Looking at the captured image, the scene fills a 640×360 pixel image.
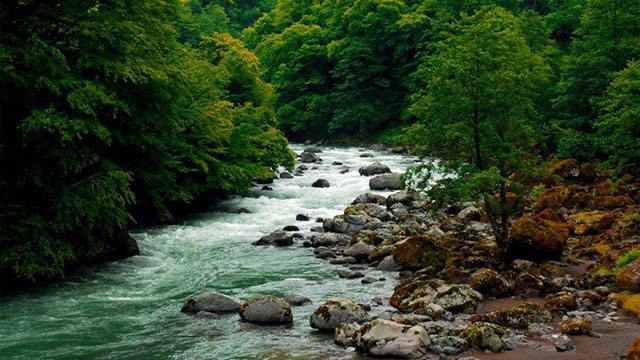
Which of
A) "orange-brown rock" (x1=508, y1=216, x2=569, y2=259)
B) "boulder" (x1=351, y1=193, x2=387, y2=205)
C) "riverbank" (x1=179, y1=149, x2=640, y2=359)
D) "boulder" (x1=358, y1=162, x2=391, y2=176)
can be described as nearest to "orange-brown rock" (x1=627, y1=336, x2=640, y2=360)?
"riverbank" (x1=179, y1=149, x2=640, y2=359)

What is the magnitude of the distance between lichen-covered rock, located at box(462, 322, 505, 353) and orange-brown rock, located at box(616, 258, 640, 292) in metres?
3.30

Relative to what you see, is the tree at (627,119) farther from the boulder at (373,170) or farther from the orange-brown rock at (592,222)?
the boulder at (373,170)

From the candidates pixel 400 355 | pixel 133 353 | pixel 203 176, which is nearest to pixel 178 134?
pixel 203 176

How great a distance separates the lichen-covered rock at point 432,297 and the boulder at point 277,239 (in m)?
6.73

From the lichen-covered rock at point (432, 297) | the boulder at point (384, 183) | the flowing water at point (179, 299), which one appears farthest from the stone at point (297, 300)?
the boulder at point (384, 183)

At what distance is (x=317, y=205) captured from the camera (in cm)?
2528

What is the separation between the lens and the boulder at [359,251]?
54.0ft

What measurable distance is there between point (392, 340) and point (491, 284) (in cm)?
388

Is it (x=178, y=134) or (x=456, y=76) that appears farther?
(x=178, y=134)

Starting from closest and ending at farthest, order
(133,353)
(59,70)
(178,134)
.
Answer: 1. (133,353)
2. (59,70)
3. (178,134)

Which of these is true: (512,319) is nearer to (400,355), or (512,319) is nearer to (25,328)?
(400,355)

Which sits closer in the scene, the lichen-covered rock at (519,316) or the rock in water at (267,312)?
the lichen-covered rock at (519,316)

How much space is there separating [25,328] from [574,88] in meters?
24.1

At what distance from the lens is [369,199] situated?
A: 25031mm
